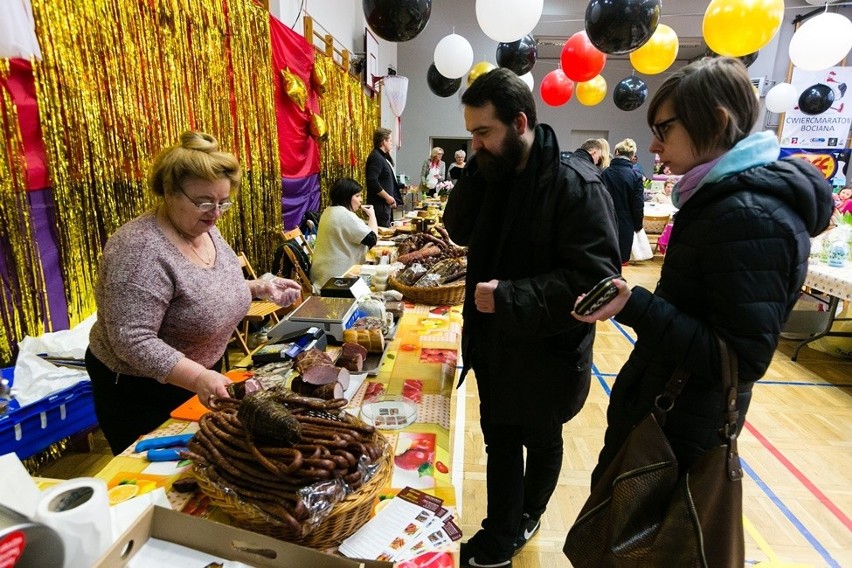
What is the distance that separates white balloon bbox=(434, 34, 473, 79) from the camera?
6.63 meters

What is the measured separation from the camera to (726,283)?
1073mm

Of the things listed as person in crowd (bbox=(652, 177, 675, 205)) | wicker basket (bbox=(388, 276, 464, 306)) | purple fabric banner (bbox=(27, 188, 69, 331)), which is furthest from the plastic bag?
purple fabric banner (bbox=(27, 188, 69, 331))

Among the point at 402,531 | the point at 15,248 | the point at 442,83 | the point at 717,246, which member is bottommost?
the point at 402,531

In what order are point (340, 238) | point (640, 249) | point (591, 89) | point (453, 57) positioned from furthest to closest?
1. point (591, 89)
2. point (640, 249)
3. point (453, 57)
4. point (340, 238)

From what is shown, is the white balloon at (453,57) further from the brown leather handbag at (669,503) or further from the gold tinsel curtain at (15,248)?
the brown leather handbag at (669,503)

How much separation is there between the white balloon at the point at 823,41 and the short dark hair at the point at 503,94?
243 inches

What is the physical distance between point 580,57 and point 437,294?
4.61 m

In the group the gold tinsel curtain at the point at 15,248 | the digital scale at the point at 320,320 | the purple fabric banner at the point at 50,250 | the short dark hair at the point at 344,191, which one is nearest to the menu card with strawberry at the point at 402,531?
the digital scale at the point at 320,320

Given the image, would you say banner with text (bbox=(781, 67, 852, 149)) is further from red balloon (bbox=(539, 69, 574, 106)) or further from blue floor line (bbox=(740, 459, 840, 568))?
blue floor line (bbox=(740, 459, 840, 568))

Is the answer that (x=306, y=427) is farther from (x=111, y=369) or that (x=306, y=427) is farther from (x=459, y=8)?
(x=459, y=8)

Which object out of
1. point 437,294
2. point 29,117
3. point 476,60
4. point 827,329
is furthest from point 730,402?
point 476,60

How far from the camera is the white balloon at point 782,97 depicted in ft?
29.0

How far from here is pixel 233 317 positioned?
1.59 meters

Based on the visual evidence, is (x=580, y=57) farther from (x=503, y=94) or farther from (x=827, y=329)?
(x=503, y=94)
